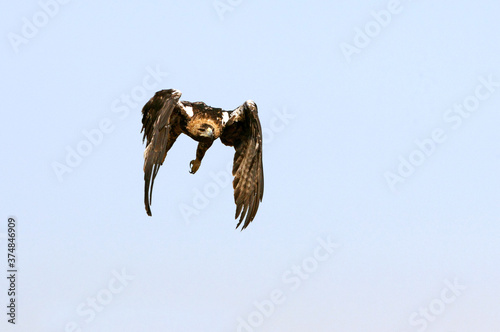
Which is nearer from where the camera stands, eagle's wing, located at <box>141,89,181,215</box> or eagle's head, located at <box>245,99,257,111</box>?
eagle's wing, located at <box>141,89,181,215</box>

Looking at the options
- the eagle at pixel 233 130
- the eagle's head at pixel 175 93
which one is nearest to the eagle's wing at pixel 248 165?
the eagle at pixel 233 130

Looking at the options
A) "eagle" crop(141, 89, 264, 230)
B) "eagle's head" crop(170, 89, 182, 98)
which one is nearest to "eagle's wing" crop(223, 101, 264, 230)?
"eagle" crop(141, 89, 264, 230)

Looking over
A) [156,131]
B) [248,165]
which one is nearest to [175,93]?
[156,131]

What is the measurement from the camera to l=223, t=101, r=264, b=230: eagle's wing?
22250 mm

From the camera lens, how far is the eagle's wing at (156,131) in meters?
20.7

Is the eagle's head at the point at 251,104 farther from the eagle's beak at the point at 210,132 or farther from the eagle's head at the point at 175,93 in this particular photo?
the eagle's head at the point at 175,93

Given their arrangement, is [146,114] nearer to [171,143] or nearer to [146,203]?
[171,143]

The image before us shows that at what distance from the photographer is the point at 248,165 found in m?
22.6

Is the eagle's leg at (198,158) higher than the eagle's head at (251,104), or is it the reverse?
the eagle's head at (251,104)

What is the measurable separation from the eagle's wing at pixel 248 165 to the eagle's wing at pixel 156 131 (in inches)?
56.3

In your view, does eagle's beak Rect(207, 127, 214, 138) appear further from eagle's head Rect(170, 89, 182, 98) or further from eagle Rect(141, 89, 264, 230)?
eagle's head Rect(170, 89, 182, 98)

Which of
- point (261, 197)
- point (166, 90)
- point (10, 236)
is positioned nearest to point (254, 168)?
point (261, 197)

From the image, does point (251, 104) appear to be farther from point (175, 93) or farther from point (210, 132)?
point (175, 93)

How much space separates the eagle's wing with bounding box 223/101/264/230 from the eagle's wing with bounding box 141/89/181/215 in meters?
1.43
